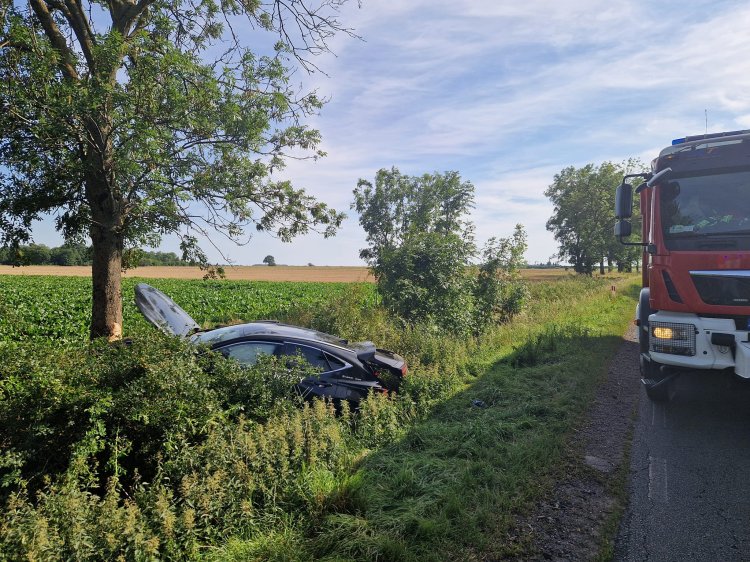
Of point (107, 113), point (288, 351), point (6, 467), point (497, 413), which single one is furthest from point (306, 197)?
point (6, 467)

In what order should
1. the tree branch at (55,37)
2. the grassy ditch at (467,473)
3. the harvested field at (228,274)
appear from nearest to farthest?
the grassy ditch at (467,473)
the tree branch at (55,37)
the harvested field at (228,274)

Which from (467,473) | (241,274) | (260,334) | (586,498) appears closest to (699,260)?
(586,498)

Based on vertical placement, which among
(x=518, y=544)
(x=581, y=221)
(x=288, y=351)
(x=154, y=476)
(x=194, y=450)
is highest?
Result: (x=581, y=221)

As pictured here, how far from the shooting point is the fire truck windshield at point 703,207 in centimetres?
562

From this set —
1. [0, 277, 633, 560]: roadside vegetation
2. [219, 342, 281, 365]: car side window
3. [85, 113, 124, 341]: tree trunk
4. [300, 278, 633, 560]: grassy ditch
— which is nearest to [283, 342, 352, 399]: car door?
[219, 342, 281, 365]: car side window

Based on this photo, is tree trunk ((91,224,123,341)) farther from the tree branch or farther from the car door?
the car door

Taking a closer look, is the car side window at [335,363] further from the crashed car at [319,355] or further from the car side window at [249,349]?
the car side window at [249,349]

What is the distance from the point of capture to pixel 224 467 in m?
3.67

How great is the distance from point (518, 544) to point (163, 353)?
11.5 feet

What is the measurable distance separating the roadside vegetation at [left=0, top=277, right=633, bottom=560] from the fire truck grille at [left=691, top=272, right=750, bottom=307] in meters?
2.29

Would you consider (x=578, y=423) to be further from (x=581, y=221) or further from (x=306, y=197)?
(x=581, y=221)

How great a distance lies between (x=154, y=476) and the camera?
12.5ft

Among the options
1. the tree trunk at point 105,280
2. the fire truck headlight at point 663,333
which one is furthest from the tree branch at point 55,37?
the fire truck headlight at point 663,333

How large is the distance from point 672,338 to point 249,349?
5340 millimetres
